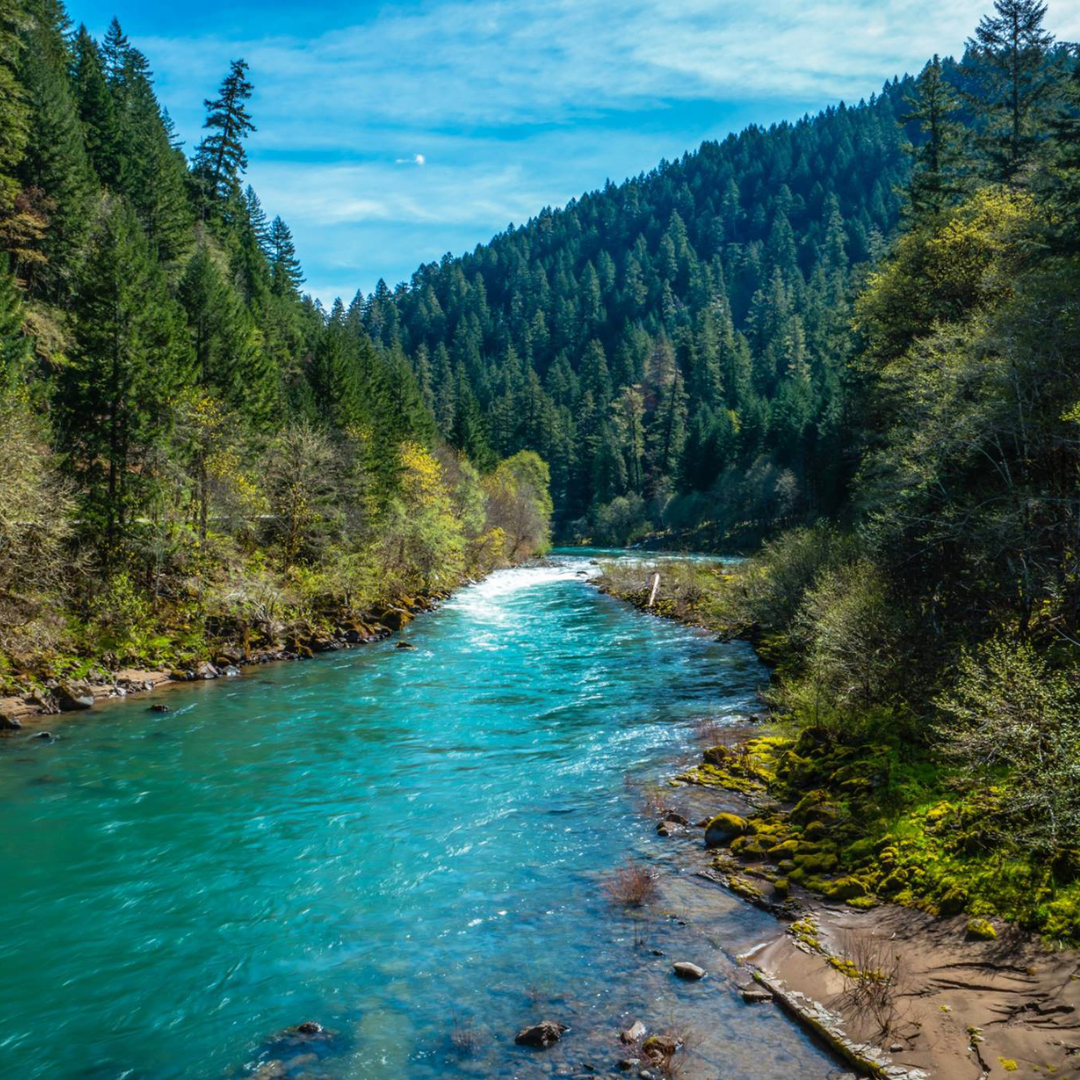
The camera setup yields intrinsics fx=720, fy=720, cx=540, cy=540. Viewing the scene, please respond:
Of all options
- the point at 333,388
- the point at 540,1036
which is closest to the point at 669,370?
the point at 333,388

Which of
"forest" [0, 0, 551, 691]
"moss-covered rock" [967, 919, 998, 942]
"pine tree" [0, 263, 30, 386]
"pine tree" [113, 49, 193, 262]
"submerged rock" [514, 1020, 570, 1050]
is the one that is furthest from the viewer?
"pine tree" [113, 49, 193, 262]

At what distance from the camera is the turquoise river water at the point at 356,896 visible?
7.13 meters

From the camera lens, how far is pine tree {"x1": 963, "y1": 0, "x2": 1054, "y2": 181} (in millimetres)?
28062

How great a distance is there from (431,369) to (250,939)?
127311 mm

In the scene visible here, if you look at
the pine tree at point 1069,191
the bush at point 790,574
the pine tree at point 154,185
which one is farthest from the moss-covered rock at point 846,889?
the pine tree at point 154,185

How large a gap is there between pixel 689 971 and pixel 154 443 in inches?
905

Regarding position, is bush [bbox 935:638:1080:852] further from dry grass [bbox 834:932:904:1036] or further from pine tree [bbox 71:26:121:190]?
pine tree [bbox 71:26:121:190]

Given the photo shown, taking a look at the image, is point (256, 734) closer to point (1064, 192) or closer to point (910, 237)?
point (1064, 192)

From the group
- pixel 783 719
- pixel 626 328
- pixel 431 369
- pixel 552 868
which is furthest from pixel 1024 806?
pixel 626 328

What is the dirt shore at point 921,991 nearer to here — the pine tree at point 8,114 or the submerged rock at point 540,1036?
the submerged rock at point 540,1036

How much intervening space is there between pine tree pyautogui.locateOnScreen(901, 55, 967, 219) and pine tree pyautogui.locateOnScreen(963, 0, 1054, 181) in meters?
3.99

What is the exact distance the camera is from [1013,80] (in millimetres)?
29016

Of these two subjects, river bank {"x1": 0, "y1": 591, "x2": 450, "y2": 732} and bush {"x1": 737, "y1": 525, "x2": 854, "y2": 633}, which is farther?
bush {"x1": 737, "y1": 525, "x2": 854, "y2": 633}

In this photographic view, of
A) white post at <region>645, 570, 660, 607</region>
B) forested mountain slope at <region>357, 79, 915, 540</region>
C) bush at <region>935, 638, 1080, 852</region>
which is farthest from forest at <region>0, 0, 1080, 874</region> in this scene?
white post at <region>645, 570, 660, 607</region>
